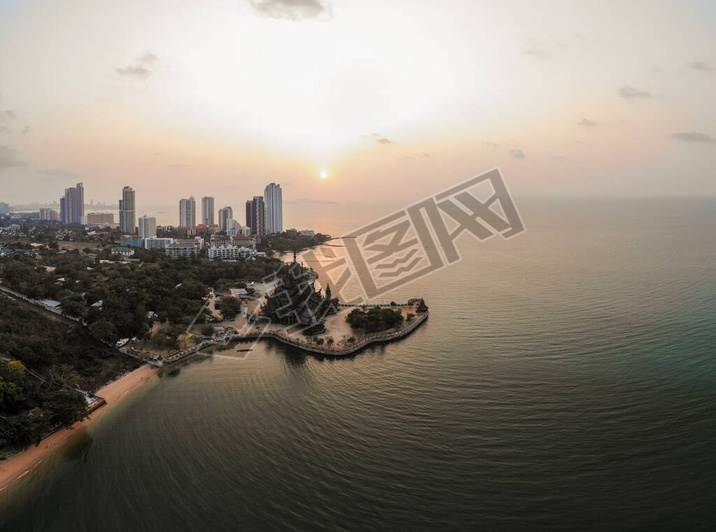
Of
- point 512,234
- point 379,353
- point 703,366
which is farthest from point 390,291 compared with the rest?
point 512,234

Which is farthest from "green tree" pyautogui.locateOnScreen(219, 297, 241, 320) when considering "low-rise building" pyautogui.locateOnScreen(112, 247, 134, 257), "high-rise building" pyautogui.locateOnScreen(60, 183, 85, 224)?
"high-rise building" pyautogui.locateOnScreen(60, 183, 85, 224)

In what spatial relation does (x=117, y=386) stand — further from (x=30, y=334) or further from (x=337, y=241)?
(x=337, y=241)

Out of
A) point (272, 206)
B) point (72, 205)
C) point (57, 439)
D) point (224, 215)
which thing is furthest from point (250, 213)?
point (57, 439)

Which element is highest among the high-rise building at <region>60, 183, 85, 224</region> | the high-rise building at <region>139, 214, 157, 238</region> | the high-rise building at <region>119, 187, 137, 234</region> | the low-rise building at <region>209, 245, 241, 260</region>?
the high-rise building at <region>60, 183, 85, 224</region>

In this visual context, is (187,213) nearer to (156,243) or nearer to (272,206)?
(272,206)

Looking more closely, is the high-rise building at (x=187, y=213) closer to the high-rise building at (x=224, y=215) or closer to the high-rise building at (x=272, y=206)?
the high-rise building at (x=224, y=215)

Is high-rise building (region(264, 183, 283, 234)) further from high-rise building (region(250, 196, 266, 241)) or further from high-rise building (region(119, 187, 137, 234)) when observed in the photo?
high-rise building (region(119, 187, 137, 234))
